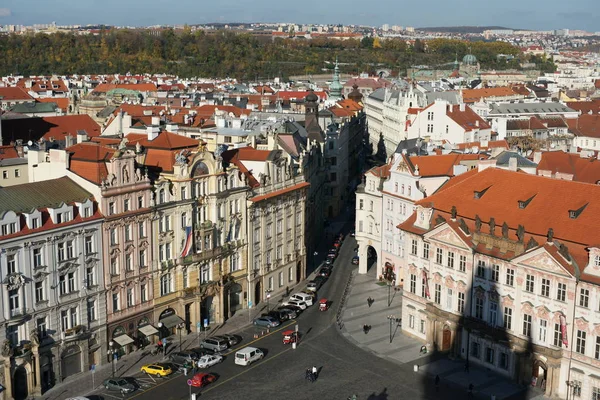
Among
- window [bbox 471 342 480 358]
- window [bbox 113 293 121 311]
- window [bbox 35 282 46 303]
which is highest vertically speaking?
window [bbox 35 282 46 303]

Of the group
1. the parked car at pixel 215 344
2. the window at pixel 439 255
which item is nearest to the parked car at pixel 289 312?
the parked car at pixel 215 344

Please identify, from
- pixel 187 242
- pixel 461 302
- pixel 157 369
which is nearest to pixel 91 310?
pixel 157 369

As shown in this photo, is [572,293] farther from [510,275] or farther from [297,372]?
[297,372]

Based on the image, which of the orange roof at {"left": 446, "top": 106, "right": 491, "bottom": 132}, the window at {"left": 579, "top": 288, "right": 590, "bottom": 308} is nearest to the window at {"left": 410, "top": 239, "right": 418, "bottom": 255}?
the window at {"left": 579, "top": 288, "right": 590, "bottom": 308}

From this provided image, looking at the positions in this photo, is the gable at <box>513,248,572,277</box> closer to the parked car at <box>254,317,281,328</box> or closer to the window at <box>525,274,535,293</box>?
the window at <box>525,274,535,293</box>

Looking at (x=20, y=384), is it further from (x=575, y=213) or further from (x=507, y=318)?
(x=575, y=213)

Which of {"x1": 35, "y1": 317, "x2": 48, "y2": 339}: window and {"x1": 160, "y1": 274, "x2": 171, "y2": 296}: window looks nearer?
{"x1": 35, "y1": 317, "x2": 48, "y2": 339}: window
